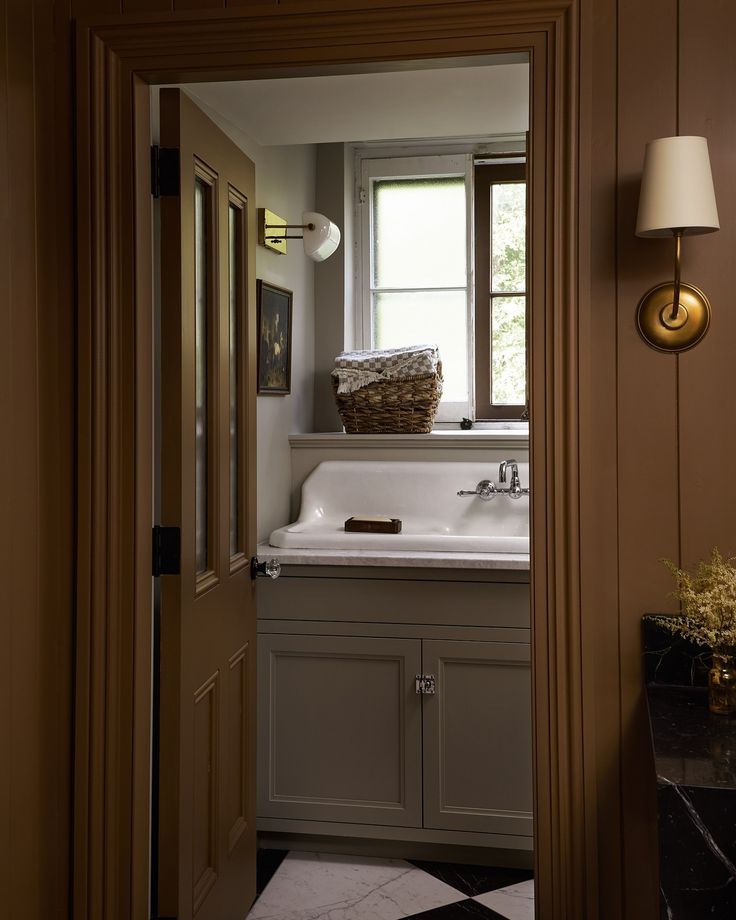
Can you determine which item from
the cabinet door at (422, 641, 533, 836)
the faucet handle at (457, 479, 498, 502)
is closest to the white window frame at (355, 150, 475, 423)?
the faucet handle at (457, 479, 498, 502)

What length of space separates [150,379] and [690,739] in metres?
1.25

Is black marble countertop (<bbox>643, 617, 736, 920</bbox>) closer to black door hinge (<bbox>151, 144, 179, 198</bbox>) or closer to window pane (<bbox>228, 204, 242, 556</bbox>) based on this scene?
window pane (<bbox>228, 204, 242, 556</bbox>)

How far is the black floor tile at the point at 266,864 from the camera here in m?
2.63

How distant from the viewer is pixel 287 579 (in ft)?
8.98

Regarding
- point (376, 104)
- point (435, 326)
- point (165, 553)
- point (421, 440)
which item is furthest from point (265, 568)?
point (435, 326)

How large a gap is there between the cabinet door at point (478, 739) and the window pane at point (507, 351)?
1.28 meters

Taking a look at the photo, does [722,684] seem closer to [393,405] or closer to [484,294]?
[393,405]

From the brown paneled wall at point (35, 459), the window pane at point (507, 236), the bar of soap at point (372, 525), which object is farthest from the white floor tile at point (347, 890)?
the window pane at point (507, 236)

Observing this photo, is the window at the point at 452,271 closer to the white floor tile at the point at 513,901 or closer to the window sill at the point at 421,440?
the window sill at the point at 421,440

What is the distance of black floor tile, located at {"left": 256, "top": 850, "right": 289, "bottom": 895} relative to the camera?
263cm

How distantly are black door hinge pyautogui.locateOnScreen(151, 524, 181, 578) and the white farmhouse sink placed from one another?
1154 millimetres

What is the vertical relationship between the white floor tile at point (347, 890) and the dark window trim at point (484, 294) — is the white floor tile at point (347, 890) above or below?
below

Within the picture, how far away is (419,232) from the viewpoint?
3.64 m

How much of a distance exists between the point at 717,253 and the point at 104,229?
3.95 feet
